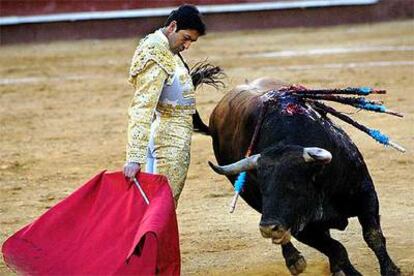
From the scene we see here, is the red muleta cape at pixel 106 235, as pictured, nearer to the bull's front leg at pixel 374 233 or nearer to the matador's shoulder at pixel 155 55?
the matador's shoulder at pixel 155 55

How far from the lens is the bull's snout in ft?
13.0

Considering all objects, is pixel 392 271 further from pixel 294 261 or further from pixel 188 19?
pixel 188 19

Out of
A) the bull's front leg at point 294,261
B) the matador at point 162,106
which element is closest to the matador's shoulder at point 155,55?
the matador at point 162,106

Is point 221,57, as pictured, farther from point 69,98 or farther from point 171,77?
point 171,77

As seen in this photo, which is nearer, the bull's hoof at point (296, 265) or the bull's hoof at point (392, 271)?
the bull's hoof at point (392, 271)

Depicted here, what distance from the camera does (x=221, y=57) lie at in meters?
12.2

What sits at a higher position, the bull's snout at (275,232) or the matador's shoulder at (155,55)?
the matador's shoulder at (155,55)

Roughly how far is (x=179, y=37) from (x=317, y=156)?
2.37ft

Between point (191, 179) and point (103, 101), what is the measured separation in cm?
316

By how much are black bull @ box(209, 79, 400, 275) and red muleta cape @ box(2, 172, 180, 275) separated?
1.05 feet

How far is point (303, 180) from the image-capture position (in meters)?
4.17

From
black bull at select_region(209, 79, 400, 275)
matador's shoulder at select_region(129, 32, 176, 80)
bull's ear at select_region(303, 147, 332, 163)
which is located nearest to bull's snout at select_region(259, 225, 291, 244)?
black bull at select_region(209, 79, 400, 275)

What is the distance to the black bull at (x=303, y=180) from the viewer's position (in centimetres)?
411

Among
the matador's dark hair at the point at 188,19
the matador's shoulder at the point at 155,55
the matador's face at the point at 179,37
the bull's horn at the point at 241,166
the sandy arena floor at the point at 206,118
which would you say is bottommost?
the sandy arena floor at the point at 206,118
